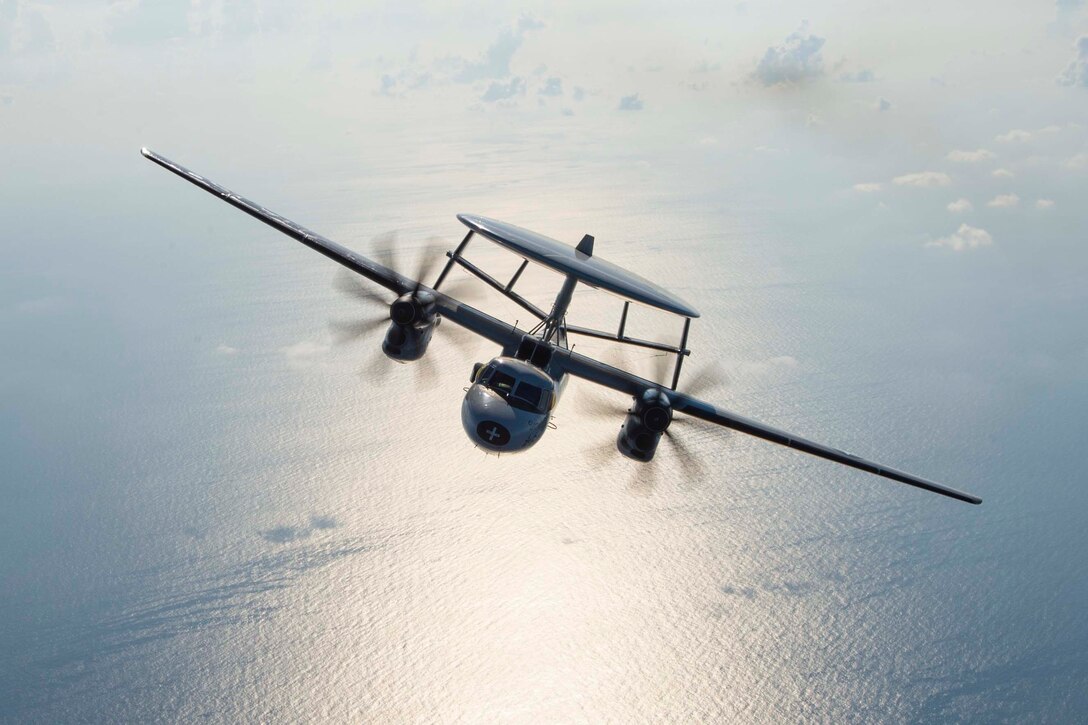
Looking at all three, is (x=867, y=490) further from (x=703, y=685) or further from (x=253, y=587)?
(x=253, y=587)

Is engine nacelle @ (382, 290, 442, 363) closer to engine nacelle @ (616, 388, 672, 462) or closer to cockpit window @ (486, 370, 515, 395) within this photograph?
cockpit window @ (486, 370, 515, 395)

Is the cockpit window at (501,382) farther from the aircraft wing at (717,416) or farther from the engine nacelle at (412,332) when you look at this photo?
the engine nacelle at (412,332)

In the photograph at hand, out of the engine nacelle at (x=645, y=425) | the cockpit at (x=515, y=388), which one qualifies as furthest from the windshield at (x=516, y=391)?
the engine nacelle at (x=645, y=425)

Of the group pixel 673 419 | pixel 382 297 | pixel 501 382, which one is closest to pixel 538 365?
pixel 501 382

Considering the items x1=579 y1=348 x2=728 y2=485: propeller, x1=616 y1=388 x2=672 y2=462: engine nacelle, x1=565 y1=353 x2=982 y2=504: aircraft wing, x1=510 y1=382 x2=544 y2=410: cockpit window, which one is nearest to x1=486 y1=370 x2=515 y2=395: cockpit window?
x1=510 y1=382 x2=544 y2=410: cockpit window

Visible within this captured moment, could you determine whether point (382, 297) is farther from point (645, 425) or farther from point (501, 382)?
point (645, 425)

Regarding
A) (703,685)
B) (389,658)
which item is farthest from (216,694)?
(703,685)
